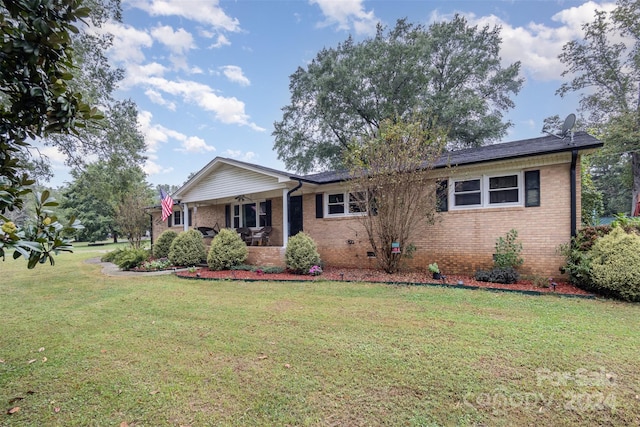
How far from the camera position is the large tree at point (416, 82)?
19.1m

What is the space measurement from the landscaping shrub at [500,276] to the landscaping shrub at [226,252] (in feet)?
25.1

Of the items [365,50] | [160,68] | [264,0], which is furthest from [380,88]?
[160,68]

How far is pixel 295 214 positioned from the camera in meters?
12.1

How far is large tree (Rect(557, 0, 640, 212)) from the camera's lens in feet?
60.0

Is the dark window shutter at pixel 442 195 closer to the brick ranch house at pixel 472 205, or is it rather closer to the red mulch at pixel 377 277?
the brick ranch house at pixel 472 205

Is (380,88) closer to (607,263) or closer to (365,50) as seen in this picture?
(365,50)

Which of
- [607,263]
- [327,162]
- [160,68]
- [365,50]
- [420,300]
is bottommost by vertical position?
[420,300]

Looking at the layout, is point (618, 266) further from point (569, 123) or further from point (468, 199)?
point (569, 123)

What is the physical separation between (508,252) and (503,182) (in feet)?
6.37

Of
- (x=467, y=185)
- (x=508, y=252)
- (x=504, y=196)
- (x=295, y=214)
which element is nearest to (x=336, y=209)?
(x=295, y=214)

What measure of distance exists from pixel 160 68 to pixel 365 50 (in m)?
13.6

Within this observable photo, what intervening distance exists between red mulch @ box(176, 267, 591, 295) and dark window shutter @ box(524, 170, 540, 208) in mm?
2041

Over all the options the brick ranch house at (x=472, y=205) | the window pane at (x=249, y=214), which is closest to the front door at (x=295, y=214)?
the brick ranch house at (x=472, y=205)

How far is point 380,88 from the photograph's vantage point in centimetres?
2000
